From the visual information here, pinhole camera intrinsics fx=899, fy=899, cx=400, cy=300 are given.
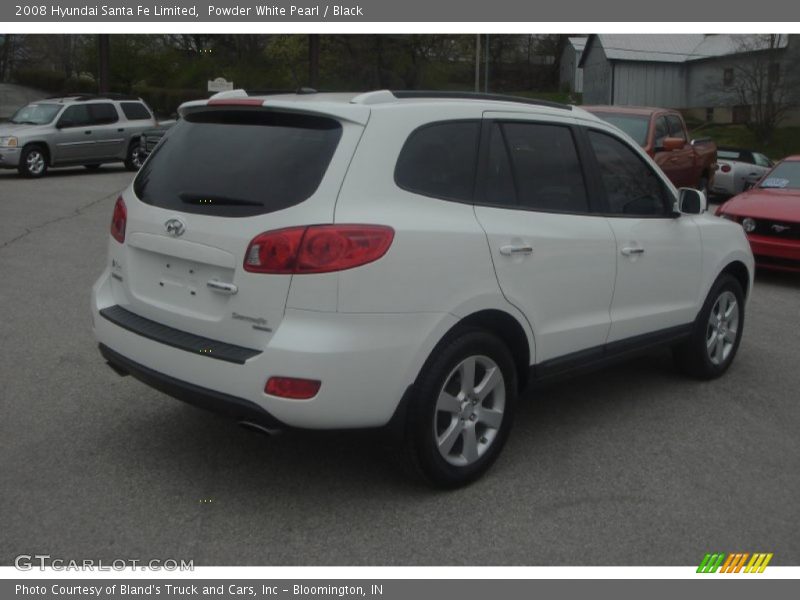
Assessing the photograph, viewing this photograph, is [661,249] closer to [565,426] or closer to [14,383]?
[565,426]

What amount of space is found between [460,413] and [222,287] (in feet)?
4.08

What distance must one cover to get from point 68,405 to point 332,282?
95.7 inches

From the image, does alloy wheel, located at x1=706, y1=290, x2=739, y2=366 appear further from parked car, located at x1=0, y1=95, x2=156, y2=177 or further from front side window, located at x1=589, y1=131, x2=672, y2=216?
parked car, located at x1=0, y1=95, x2=156, y2=177

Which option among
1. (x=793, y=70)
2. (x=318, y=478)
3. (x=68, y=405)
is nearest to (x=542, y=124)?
(x=318, y=478)

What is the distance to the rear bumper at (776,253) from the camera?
32.8 ft

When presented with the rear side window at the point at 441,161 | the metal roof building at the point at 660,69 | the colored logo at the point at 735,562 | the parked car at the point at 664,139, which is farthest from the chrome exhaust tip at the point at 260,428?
the metal roof building at the point at 660,69

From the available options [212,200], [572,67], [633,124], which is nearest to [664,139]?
[633,124]

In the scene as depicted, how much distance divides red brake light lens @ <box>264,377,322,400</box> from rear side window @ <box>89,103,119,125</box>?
763 inches

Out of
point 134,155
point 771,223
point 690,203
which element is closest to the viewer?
point 690,203

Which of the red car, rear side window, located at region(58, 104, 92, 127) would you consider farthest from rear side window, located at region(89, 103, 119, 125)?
the red car

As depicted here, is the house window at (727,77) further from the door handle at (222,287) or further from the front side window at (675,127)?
the door handle at (222,287)

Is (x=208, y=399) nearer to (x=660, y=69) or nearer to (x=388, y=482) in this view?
(x=388, y=482)

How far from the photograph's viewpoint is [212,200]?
3.95m

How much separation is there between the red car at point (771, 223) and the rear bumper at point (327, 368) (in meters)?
7.45
